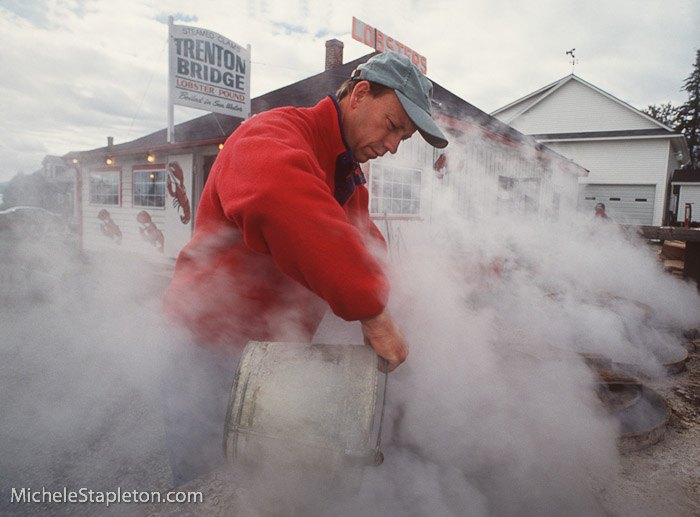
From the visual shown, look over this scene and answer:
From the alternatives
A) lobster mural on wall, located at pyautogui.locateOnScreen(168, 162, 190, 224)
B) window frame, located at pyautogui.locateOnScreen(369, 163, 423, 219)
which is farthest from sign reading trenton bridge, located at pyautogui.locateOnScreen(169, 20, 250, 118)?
window frame, located at pyautogui.locateOnScreen(369, 163, 423, 219)

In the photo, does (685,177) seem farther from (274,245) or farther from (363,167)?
(274,245)

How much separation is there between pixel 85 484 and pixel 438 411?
1.95m

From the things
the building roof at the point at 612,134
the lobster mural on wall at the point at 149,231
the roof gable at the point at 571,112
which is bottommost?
Answer: the lobster mural on wall at the point at 149,231

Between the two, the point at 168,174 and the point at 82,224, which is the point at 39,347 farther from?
the point at 82,224

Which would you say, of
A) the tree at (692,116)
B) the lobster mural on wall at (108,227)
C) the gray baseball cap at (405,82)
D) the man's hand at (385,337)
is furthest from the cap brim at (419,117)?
the tree at (692,116)

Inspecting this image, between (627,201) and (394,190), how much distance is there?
16.3 m

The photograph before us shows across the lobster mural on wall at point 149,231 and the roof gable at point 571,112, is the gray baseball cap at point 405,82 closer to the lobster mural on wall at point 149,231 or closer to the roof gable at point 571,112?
the lobster mural on wall at point 149,231

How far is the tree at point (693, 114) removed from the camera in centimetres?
3519

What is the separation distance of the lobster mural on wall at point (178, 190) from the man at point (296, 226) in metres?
7.65

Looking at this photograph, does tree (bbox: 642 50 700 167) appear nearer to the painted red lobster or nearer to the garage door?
the garage door

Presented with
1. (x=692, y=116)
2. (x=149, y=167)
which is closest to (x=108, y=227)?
(x=149, y=167)

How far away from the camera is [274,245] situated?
966mm

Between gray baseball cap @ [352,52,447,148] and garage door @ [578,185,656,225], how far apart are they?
19.4 metres

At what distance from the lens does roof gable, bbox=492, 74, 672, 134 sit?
60.8ft
